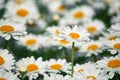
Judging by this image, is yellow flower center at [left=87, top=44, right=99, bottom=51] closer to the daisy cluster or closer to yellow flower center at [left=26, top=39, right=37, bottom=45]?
the daisy cluster

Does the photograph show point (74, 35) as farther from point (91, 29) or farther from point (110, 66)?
point (91, 29)

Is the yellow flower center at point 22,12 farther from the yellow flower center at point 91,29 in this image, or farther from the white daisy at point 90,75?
the white daisy at point 90,75

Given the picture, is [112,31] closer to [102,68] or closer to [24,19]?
[102,68]

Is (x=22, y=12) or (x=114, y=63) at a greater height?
(x=22, y=12)

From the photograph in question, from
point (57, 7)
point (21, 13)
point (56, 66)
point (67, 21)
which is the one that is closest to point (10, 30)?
point (56, 66)

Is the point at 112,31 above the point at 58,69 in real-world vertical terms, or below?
above

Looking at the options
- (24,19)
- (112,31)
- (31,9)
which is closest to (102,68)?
(112,31)

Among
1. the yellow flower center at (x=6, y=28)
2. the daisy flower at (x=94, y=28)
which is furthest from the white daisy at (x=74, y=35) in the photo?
the daisy flower at (x=94, y=28)
